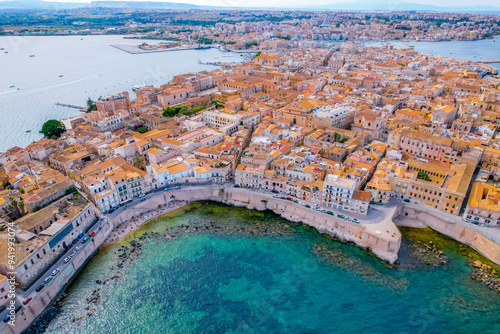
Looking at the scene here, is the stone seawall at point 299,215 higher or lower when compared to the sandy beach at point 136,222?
higher

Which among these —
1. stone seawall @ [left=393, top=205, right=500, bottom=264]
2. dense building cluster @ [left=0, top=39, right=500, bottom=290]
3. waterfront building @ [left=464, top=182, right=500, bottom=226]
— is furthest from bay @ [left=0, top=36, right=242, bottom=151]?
waterfront building @ [left=464, top=182, right=500, bottom=226]

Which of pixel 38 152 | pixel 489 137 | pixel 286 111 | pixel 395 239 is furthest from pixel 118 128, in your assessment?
pixel 489 137

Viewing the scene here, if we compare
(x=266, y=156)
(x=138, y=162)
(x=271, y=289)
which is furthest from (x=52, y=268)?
(x=266, y=156)

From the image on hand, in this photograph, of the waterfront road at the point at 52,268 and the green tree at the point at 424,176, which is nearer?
the waterfront road at the point at 52,268

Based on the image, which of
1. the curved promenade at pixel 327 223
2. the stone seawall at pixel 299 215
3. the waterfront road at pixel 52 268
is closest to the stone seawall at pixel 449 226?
the curved promenade at pixel 327 223

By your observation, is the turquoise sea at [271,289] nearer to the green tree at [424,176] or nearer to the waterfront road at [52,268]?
the waterfront road at [52,268]

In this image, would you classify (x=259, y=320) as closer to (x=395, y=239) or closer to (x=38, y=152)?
(x=395, y=239)
